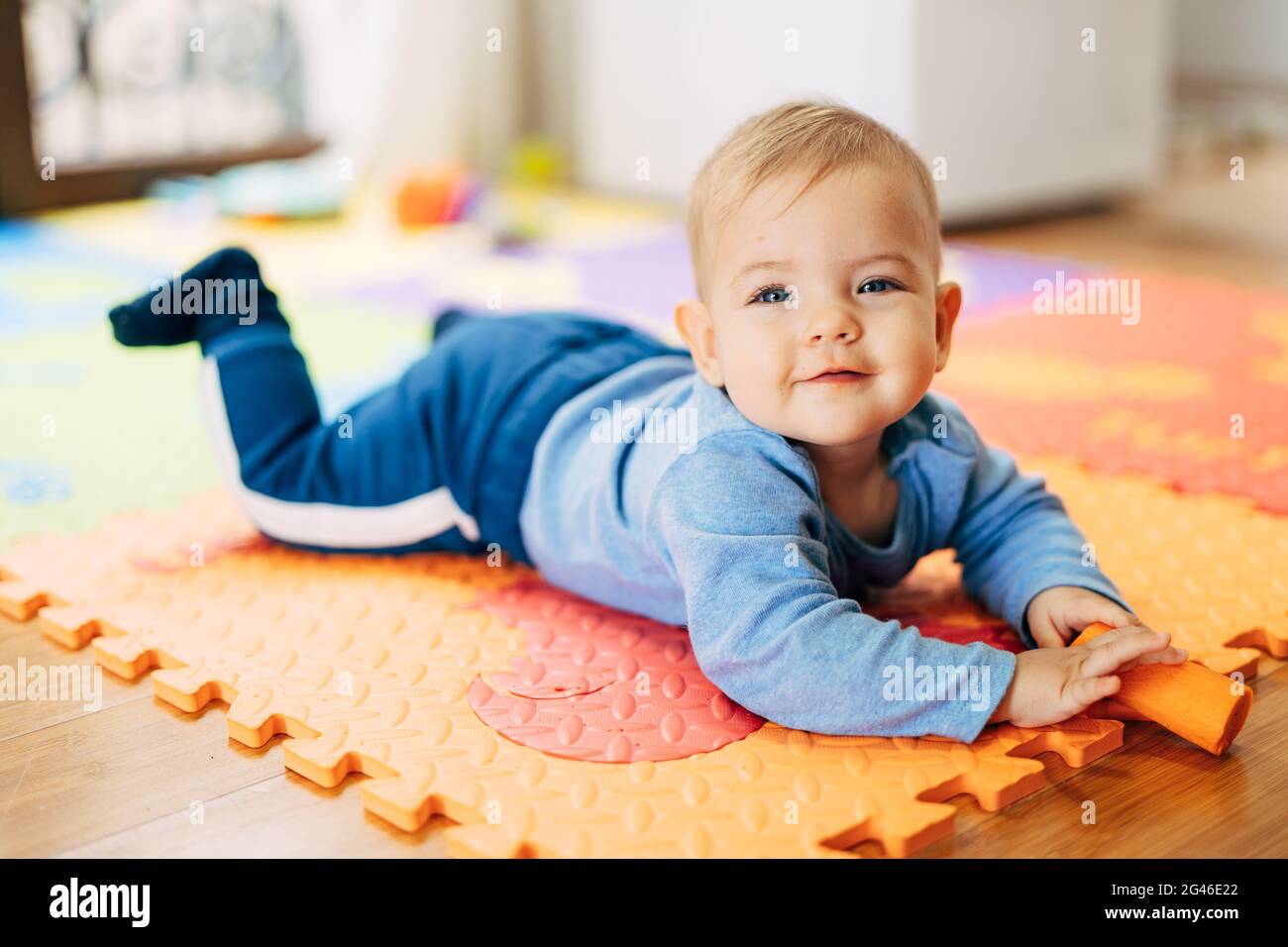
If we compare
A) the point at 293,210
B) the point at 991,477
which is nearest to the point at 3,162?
the point at 293,210

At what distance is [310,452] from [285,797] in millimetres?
415

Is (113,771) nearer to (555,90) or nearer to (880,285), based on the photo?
(880,285)

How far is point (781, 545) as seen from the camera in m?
0.89

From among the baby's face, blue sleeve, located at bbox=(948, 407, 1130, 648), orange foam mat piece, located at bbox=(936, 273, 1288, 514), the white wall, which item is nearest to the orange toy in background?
blue sleeve, located at bbox=(948, 407, 1130, 648)

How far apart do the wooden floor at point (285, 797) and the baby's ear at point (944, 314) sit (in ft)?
0.93

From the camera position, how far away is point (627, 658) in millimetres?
1002

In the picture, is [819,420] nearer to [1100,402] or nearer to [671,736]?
[671,736]

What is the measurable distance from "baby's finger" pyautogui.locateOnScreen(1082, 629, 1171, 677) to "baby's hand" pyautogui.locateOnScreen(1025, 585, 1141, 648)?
82 mm

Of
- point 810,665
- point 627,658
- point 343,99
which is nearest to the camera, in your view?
point 810,665

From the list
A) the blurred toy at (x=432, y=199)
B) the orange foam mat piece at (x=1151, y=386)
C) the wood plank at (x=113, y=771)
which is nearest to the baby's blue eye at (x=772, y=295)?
the wood plank at (x=113, y=771)

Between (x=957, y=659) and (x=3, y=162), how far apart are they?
2.45 metres

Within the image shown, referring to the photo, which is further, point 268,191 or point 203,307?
point 268,191

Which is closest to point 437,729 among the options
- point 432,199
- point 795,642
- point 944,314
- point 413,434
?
point 795,642
